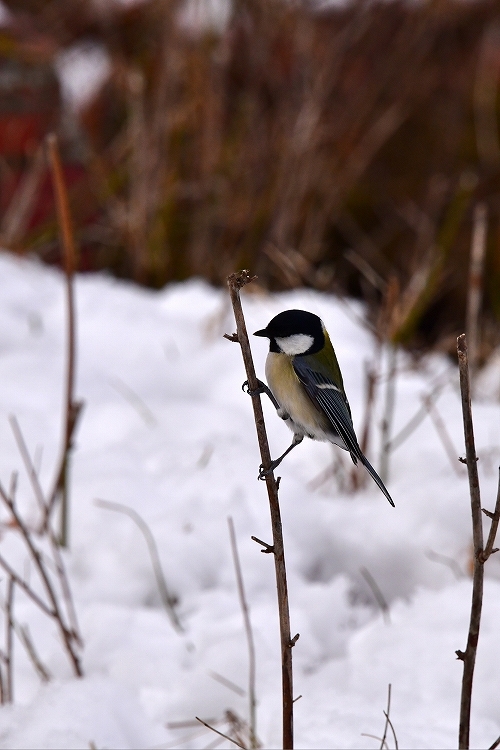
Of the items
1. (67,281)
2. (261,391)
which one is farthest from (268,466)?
(67,281)

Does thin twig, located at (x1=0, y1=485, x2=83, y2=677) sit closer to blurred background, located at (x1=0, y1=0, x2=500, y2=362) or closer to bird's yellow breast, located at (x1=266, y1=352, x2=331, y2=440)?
bird's yellow breast, located at (x1=266, y1=352, x2=331, y2=440)

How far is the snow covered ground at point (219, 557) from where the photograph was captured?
4.70 ft

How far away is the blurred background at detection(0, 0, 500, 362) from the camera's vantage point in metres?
3.52

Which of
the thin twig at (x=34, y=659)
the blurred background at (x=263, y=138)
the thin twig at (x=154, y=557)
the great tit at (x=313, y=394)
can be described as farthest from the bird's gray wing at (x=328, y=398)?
the blurred background at (x=263, y=138)

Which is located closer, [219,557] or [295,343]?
[295,343]

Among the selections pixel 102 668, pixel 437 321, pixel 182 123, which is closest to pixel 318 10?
pixel 182 123

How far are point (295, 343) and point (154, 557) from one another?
3.25ft

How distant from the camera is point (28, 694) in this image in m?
1.54

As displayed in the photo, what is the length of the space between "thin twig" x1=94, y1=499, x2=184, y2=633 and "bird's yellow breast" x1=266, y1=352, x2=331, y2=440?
2.51 feet

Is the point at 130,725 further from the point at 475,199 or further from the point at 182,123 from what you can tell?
the point at 475,199

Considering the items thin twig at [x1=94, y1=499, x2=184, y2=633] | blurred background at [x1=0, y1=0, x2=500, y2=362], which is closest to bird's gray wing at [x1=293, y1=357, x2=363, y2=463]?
thin twig at [x1=94, y1=499, x2=184, y2=633]

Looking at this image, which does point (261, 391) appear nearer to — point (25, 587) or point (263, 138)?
point (25, 587)

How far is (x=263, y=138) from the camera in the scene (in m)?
3.73

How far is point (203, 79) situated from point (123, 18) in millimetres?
1181
